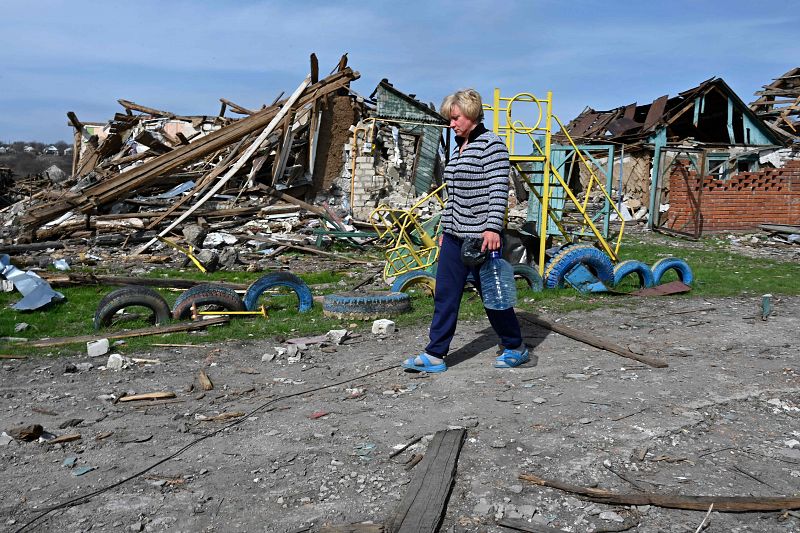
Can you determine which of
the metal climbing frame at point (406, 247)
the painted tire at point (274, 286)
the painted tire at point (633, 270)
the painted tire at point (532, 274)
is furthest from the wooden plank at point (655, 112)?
the painted tire at point (274, 286)

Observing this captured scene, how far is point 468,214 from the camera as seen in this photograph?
4863mm

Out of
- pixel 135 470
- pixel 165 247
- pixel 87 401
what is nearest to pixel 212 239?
pixel 165 247

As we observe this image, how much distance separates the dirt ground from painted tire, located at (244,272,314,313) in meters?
1.41

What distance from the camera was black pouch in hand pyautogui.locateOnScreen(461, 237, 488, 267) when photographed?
15.7ft

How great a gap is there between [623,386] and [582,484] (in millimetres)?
1614

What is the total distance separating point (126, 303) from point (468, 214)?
4.06 metres

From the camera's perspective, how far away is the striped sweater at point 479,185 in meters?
4.73

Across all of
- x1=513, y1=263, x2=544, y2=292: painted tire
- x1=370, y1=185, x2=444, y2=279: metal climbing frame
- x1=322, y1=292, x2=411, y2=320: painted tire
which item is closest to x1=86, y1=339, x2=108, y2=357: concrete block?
x1=322, y1=292, x2=411, y2=320: painted tire

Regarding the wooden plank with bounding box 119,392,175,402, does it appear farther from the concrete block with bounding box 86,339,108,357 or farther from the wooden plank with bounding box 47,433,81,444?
the concrete block with bounding box 86,339,108,357

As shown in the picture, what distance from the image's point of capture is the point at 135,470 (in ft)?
11.4

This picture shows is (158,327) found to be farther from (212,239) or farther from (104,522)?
(212,239)

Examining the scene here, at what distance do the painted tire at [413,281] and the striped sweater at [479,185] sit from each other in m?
3.37

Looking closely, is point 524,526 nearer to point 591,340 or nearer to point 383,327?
point 591,340

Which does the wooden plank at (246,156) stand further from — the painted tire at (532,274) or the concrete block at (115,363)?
the concrete block at (115,363)
